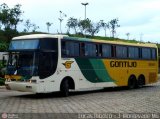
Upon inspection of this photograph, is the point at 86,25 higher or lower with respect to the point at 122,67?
higher

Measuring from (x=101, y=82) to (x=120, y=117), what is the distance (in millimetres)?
12211

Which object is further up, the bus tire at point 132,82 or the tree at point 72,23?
the tree at point 72,23

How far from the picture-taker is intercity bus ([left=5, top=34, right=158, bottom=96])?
828 inches

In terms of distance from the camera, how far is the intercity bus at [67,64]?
21044 millimetres

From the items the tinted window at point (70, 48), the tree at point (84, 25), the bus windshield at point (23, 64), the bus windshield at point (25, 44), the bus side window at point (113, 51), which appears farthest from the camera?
the tree at point (84, 25)

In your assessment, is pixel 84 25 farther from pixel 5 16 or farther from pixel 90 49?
pixel 90 49

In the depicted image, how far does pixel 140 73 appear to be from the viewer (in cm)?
2997

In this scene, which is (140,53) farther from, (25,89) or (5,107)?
(5,107)

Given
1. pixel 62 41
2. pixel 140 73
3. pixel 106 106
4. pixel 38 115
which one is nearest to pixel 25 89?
pixel 62 41

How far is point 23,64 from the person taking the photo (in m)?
21.2

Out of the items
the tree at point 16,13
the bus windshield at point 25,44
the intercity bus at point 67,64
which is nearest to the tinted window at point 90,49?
the intercity bus at point 67,64

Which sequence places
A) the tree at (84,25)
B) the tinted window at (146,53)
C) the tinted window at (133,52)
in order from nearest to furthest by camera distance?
the tinted window at (133,52) → the tinted window at (146,53) → the tree at (84,25)

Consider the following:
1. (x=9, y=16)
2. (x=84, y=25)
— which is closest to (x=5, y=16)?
(x=9, y=16)

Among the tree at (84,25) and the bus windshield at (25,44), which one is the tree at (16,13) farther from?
the bus windshield at (25,44)
